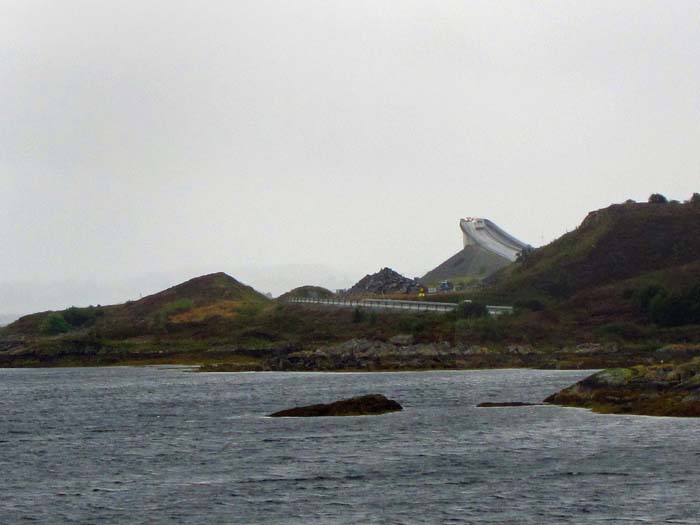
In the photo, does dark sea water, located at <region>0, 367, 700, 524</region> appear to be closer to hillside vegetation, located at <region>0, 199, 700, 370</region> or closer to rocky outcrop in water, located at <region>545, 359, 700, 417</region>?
rocky outcrop in water, located at <region>545, 359, 700, 417</region>

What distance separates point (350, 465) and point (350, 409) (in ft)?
75.1

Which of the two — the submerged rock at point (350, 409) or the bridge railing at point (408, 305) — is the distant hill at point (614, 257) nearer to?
the bridge railing at point (408, 305)

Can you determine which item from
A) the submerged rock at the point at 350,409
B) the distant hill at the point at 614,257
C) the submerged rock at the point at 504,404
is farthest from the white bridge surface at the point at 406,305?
the submerged rock at the point at 350,409

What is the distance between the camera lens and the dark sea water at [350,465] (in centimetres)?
4219

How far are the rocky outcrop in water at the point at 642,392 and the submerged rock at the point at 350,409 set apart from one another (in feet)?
32.8

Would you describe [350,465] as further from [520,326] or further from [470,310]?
[470,310]

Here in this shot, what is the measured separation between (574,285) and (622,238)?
18.2m

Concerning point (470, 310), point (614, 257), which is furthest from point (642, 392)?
point (614, 257)

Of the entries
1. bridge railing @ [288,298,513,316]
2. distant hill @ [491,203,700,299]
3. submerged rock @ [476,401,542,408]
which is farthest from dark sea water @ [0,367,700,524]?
distant hill @ [491,203,700,299]

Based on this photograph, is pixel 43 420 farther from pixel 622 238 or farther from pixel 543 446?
pixel 622 238

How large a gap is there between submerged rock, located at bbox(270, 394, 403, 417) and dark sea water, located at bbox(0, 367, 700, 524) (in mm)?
1934

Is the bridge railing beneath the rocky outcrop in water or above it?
above

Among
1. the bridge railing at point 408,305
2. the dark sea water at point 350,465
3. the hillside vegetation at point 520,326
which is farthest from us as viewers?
the bridge railing at point 408,305

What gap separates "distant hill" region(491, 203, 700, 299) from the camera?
591 feet
